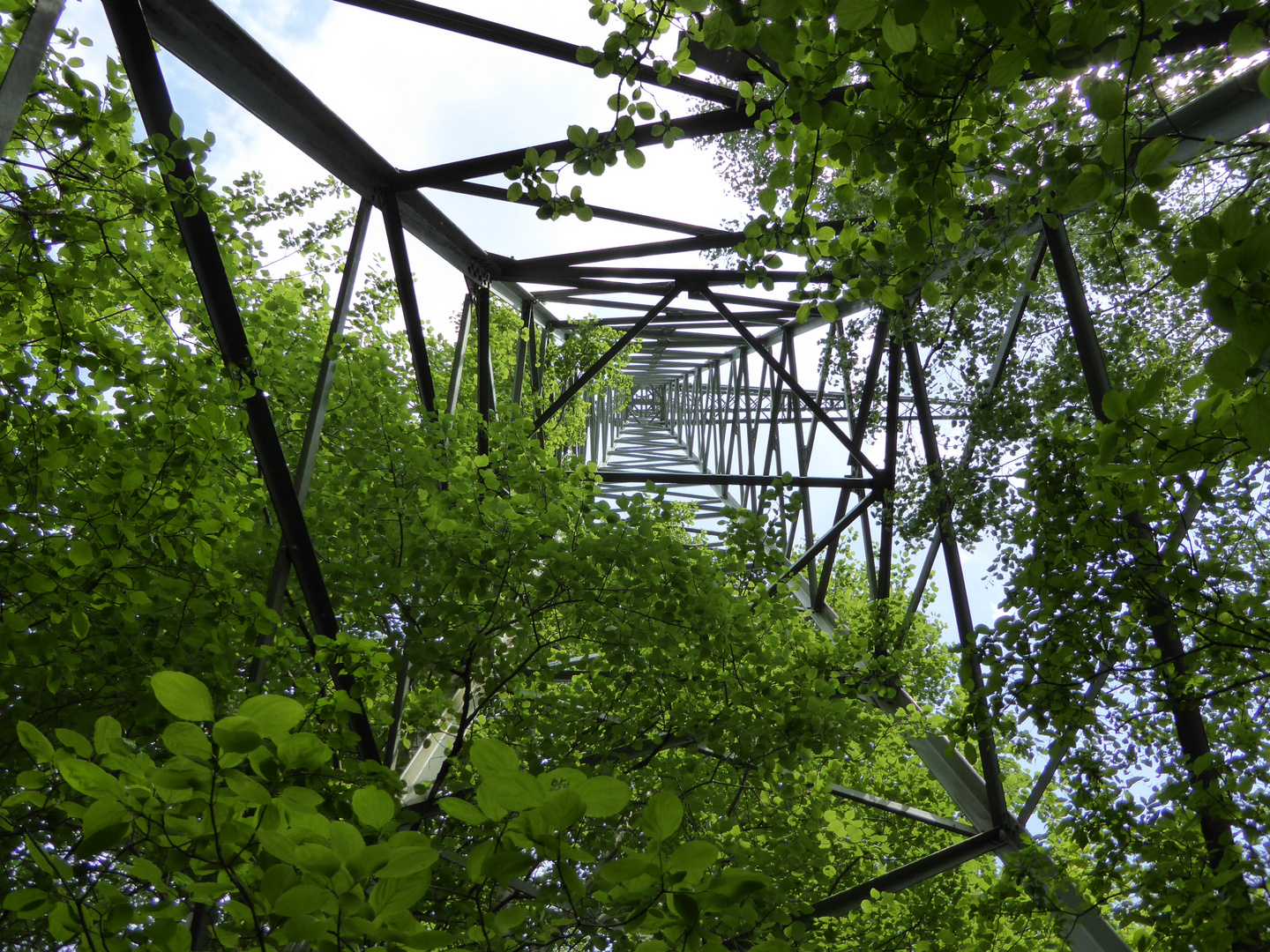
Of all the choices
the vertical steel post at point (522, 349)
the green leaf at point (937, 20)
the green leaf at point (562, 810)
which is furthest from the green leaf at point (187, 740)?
the vertical steel post at point (522, 349)

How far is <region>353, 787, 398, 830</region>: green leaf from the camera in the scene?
102 cm

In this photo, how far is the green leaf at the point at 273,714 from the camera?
1.04 m

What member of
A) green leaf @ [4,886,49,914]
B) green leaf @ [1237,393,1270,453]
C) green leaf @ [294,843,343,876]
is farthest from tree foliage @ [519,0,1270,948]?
green leaf @ [4,886,49,914]

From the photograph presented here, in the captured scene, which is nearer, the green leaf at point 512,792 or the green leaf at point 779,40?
the green leaf at point 512,792

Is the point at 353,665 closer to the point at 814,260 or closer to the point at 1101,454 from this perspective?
the point at 814,260

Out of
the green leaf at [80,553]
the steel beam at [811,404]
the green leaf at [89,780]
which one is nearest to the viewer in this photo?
the green leaf at [89,780]

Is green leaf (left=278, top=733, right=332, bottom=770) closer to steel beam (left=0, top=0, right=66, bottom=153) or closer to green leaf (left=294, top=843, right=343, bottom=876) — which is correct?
green leaf (left=294, top=843, right=343, bottom=876)

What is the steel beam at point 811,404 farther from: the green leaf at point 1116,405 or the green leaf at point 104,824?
the green leaf at point 104,824

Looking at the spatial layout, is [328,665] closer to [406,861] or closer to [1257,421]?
[406,861]

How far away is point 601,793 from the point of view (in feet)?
3.33

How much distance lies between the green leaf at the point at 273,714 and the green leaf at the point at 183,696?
0.07 m

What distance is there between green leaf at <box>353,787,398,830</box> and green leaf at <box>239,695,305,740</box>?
0.15m

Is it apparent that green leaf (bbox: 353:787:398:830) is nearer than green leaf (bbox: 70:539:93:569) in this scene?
Yes

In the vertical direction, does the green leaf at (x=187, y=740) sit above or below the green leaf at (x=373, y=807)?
above
